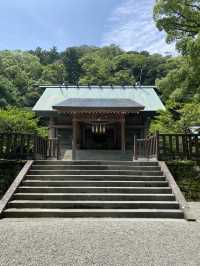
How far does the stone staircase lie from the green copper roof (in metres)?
9.59

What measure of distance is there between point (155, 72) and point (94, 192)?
36732 mm

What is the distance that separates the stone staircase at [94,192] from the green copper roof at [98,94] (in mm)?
9591

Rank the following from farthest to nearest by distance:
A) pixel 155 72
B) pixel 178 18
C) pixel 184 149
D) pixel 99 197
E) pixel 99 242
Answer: pixel 155 72, pixel 178 18, pixel 184 149, pixel 99 197, pixel 99 242

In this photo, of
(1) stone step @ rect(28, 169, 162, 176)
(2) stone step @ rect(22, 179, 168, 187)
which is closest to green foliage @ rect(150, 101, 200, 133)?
(1) stone step @ rect(28, 169, 162, 176)

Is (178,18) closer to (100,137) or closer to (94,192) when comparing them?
(94,192)

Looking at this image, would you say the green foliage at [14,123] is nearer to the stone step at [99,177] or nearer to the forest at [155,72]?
the forest at [155,72]

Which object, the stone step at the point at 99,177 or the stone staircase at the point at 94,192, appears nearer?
the stone staircase at the point at 94,192

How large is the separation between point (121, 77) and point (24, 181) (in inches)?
1268

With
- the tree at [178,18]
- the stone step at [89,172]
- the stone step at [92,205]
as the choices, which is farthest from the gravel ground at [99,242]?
the tree at [178,18]

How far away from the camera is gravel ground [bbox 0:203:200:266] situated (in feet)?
11.6

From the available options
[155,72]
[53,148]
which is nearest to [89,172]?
[53,148]

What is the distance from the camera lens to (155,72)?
4159 centimetres

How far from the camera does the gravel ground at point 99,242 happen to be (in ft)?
11.6

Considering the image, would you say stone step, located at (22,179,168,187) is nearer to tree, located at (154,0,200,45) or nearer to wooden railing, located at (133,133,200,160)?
wooden railing, located at (133,133,200,160)
